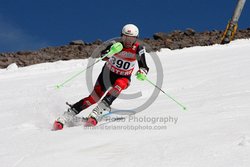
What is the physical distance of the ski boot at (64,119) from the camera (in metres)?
6.37

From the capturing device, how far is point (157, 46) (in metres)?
20.5

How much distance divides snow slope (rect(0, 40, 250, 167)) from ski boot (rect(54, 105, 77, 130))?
182 millimetres

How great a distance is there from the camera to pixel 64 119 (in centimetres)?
662

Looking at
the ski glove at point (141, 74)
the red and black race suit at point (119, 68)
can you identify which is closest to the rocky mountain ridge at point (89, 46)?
the red and black race suit at point (119, 68)

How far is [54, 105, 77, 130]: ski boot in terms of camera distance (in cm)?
637

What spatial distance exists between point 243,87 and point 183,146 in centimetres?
454

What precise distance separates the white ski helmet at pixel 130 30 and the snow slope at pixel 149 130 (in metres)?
1.39

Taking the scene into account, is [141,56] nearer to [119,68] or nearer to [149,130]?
[119,68]

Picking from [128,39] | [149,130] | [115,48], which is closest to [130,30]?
[128,39]

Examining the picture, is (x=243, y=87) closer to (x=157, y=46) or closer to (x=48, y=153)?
(x=48, y=153)

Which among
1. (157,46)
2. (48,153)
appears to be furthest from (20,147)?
(157,46)

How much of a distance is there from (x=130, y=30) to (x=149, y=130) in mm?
2422

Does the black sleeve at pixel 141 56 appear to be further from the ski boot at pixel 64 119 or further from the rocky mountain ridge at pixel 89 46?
the rocky mountain ridge at pixel 89 46

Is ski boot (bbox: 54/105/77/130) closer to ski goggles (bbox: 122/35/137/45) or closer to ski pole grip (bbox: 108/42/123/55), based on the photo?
ski pole grip (bbox: 108/42/123/55)
